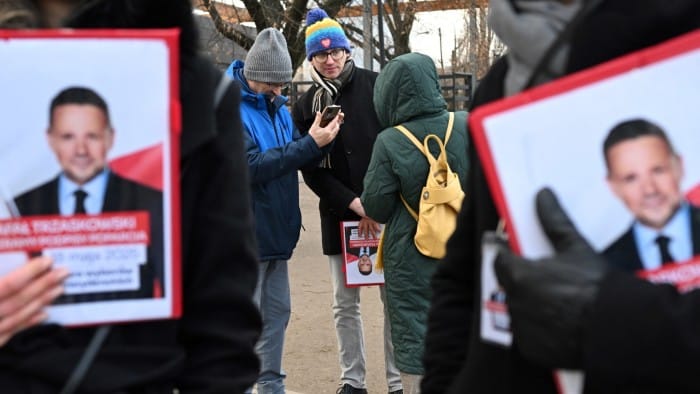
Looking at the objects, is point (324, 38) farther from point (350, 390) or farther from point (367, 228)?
point (350, 390)

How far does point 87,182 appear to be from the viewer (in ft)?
4.41

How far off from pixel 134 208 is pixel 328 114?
3280mm

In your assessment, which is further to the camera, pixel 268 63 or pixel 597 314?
pixel 268 63

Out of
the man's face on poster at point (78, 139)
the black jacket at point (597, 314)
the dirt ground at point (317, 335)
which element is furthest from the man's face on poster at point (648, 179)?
the dirt ground at point (317, 335)

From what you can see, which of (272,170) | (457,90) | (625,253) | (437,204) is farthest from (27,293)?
(457,90)

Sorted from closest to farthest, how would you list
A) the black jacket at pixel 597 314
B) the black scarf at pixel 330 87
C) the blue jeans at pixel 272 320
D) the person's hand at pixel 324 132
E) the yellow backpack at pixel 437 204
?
the black jacket at pixel 597 314 < the yellow backpack at pixel 437 204 < the blue jeans at pixel 272 320 < the person's hand at pixel 324 132 < the black scarf at pixel 330 87

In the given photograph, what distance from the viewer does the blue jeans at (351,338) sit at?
4.73 m

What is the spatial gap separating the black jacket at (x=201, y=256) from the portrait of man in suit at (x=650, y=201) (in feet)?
2.08

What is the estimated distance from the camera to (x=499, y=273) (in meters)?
1.25

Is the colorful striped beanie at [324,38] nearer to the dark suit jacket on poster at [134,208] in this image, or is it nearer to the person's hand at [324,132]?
the person's hand at [324,132]

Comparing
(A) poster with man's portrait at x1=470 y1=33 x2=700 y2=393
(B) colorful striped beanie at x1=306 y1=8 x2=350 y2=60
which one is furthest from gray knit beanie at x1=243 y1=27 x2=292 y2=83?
(A) poster with man's portrait at x1=470 y1=33 x2=700 y2=393

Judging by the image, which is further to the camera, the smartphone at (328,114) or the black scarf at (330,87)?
the black scarf at (330,87)

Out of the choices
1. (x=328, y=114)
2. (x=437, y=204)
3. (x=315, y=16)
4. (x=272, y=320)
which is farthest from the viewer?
(x=315, y=16)

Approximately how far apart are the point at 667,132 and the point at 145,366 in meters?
0.88
